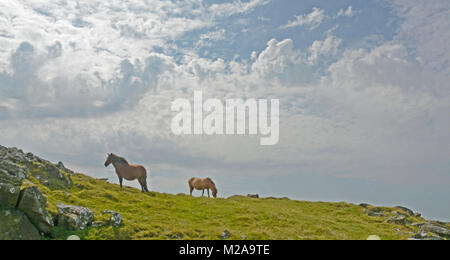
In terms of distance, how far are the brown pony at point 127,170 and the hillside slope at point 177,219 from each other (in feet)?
9.78

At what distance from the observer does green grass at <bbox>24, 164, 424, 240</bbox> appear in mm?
21406

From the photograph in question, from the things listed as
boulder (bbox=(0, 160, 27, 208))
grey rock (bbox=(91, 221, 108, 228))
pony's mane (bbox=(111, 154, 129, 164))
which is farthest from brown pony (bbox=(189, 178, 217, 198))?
boulder (bbox=(0, 160, 27, 208))

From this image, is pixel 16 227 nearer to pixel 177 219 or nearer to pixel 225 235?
pixel 225 235

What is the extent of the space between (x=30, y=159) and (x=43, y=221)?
14889mm

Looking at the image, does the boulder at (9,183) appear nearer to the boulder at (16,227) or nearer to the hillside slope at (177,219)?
the boulder at (16,227)

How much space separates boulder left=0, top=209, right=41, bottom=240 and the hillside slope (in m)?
1.08

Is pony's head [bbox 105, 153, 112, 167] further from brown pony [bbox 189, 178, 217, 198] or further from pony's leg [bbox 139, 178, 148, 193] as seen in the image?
brown pony [bbox 189, 178, 217, 198]

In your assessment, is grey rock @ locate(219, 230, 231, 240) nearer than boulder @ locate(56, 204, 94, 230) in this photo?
No

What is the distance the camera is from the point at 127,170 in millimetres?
38688

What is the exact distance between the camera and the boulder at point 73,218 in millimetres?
19562

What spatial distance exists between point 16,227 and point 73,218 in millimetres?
3099
